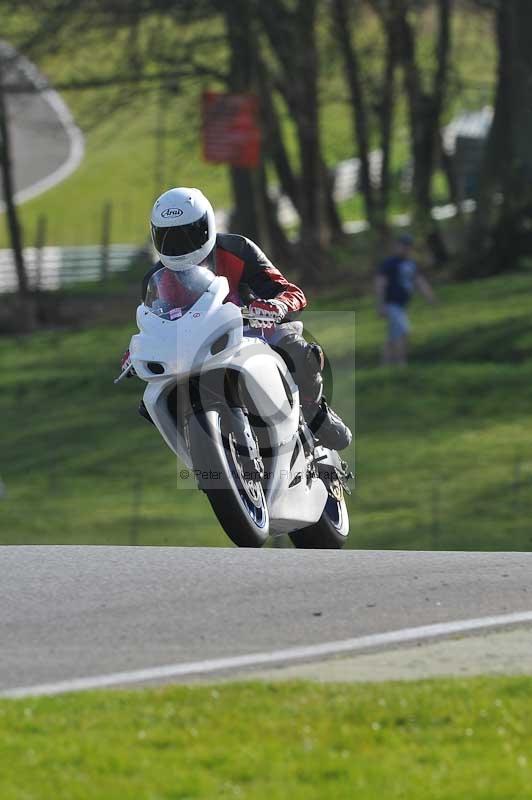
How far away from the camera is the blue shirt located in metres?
19.2

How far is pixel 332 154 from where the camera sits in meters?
35.8

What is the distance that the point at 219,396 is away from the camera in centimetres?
769

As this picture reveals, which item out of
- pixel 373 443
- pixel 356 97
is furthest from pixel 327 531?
pixel 356 97

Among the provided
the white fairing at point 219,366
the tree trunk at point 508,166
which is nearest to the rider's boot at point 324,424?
the white fairing at point 219,366

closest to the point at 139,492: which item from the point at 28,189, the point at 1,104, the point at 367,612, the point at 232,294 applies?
the point at 232,294

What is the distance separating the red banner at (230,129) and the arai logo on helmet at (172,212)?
17.9 meters

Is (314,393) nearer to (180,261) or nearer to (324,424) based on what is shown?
(324,424)

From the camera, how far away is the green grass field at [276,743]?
15.8 ft

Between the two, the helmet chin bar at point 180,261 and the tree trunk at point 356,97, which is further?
the tree trunk at point 356,97

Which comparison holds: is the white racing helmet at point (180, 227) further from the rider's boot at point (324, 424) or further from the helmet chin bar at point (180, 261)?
the rider's boot at point (324, 424)

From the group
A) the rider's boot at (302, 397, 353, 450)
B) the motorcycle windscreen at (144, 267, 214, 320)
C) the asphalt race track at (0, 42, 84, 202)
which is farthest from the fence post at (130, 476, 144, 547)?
the asphalt race track at (0, 42, 84, 202)

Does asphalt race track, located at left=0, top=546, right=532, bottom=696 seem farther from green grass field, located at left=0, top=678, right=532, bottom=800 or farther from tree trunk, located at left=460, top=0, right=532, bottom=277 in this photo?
tree trunk, located at left=460, top=0, right=532, bottom=277

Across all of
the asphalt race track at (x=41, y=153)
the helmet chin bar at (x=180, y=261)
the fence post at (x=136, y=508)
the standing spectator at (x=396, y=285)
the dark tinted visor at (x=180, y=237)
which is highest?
the dark tinted visor at (x=180, y=237)

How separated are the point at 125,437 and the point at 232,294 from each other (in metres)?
10.8
